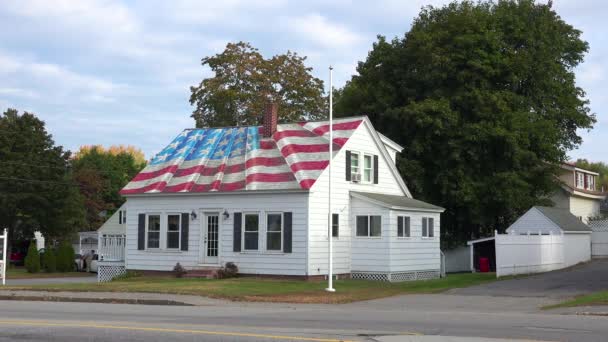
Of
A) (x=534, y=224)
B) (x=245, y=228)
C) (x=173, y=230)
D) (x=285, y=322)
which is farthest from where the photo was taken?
(x=534, y=224)

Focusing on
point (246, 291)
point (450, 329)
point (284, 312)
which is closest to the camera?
point (450, 329)

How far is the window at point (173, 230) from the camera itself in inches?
1415

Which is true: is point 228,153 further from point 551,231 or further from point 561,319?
point 561,319

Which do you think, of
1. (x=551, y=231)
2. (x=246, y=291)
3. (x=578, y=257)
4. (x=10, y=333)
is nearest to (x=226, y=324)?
(x=10, y=333)

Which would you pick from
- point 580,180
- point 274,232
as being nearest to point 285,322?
point 274,232

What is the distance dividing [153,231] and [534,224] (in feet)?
71.0

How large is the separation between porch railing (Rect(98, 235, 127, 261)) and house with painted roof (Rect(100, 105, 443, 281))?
3.94 feet

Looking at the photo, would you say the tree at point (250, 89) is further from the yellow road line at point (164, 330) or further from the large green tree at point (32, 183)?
the yellow road line at point (164, 330)

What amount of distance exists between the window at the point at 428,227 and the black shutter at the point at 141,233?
13357mm

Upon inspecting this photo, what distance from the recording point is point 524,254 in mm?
38188

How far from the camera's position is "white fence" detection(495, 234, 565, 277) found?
3712 cm

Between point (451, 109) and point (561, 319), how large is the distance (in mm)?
29051

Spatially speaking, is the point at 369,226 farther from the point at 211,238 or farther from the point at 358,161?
the point at 211,238

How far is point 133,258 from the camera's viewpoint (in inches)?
1467
